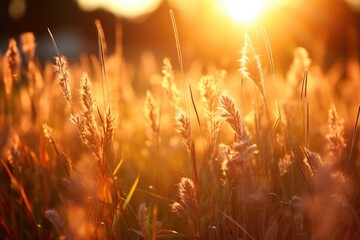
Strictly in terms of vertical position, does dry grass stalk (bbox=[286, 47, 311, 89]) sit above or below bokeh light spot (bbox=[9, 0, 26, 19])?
below

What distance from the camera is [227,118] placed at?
50.4 inches

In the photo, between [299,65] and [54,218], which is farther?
[299,65]

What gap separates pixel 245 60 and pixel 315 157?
36 cm

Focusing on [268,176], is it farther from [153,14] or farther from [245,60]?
[153,14]

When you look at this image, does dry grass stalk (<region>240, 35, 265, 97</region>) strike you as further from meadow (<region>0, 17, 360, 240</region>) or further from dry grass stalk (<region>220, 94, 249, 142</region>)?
dry grass stalk (<region>220, 94, 249, 142</region>)

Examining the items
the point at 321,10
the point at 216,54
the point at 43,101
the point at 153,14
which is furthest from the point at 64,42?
the point at 43,101

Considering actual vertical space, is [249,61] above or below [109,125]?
above

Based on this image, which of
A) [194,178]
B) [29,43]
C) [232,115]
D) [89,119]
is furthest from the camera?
[29,43]

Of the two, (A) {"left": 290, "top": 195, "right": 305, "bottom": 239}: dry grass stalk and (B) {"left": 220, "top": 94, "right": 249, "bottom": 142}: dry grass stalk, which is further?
(A) {"left": 290, "top": 195, "right": 305, "bottom": 239}: dry grass stalk

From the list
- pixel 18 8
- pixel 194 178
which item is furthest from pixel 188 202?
pixel 18 8

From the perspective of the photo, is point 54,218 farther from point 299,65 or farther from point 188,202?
point 299,65

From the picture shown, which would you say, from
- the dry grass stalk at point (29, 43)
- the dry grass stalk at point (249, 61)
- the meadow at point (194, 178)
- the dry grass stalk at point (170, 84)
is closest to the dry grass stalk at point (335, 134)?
the meadow at point (194, 178)

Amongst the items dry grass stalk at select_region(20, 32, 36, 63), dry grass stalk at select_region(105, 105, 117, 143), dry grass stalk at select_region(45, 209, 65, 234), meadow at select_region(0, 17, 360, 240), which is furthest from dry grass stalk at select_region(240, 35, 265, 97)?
dry grass stalk at select_region(20, 32, 36, 63)

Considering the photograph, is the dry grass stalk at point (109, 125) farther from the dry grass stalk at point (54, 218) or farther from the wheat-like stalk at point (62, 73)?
the dry grass stalk at point (54, 218)
